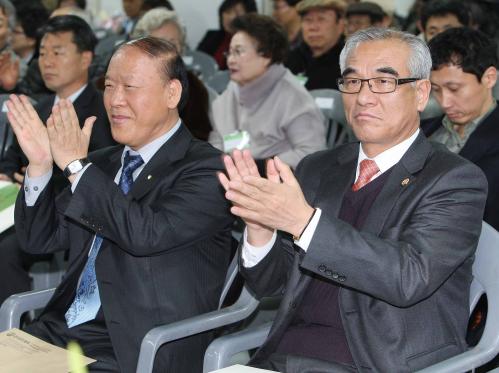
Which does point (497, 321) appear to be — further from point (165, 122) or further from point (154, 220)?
point (165, 122)

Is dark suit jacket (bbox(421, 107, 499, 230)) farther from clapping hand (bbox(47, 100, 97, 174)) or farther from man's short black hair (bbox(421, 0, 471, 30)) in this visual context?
man's short black hair (bbox(421, 0, 471, 30))

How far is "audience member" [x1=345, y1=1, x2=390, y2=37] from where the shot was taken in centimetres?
595

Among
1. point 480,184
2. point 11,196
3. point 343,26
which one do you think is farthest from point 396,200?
point 343,26

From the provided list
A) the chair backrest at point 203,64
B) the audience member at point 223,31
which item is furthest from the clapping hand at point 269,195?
the audience member at point 223,31

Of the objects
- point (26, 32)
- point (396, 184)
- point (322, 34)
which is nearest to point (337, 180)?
point (396, 184)

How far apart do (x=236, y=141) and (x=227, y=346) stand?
2.08 metres

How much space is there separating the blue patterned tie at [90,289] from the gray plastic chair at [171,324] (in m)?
0.15

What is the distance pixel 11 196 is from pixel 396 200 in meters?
1.62

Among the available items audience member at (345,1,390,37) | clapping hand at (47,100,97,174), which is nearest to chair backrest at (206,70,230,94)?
audience member at (345,1,390,37)

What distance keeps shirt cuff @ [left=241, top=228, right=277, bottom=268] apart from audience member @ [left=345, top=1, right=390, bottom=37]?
405 cm

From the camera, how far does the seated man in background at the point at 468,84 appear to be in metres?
3.08

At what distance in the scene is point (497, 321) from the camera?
2.05 meters

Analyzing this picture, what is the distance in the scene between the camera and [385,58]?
2.10m

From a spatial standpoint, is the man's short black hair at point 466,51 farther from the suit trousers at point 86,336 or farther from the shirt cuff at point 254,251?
the suit trousers at point 86,336
